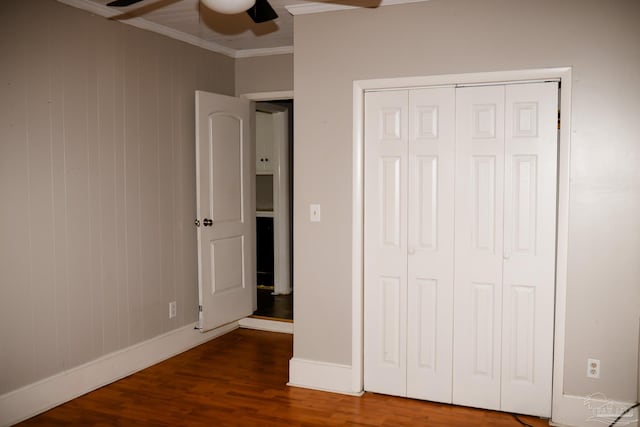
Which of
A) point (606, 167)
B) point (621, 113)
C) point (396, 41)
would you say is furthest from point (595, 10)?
point (396, 41)

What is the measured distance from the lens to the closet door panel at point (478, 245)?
11.2 feet

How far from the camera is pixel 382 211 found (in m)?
3.67

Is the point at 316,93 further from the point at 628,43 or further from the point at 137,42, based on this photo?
the point at 628,43

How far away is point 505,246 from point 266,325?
2.67m

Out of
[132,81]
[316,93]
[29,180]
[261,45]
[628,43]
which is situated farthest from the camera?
[261,45]

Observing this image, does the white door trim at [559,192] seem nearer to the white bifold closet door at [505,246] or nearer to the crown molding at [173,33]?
the white bifold closet door at [505,246]

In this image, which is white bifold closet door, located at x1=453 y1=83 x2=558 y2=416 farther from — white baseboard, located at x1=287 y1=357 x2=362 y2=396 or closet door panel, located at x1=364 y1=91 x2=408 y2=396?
white baseboard, located at x1=287 y1=357 x2=362 y2=396

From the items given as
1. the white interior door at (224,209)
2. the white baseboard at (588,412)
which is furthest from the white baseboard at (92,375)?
the white baseboard at (588,412)

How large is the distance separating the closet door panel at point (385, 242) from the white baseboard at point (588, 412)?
95 centimetres

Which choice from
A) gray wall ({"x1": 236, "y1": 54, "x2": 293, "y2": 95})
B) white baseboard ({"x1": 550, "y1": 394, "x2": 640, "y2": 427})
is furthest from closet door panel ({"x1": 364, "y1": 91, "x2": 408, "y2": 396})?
gray wall ({"x1": 236, "y1": 54, "x2": 293, "y2": 95})

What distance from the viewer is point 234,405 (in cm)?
354

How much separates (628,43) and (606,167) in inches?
27.2

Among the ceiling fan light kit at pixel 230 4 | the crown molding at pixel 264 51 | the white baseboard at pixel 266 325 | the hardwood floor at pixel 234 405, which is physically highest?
the crown molding at pixel 264 51

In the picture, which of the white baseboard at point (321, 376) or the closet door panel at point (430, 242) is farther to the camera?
the white baseboard at point (321, 376)
